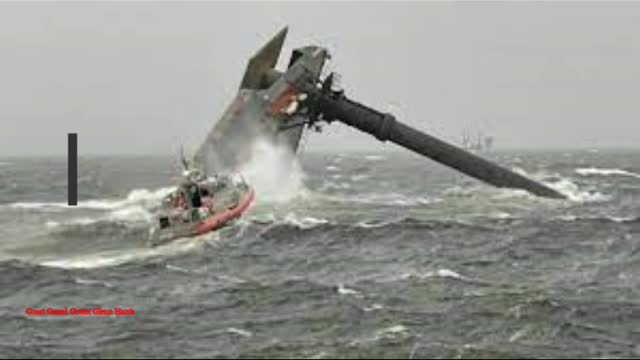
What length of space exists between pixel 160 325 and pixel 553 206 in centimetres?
3870

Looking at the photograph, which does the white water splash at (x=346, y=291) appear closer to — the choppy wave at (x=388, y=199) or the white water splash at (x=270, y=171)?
the choppy wave at (x=388, y=199)

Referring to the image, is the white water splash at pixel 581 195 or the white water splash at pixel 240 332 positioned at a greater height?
the white water splash at pixel 581 195

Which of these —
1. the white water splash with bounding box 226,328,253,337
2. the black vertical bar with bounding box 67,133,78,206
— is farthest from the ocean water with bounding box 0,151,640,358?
the black vertical bar with bounding box 67,133,78,206

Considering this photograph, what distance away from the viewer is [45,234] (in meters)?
48.4

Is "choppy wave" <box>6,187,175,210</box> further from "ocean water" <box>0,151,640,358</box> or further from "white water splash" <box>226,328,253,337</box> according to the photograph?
"white water splash" <box>226,328,253,337</box>

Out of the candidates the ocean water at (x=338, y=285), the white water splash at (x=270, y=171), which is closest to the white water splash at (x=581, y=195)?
the ocean water at (x=338, y=285)

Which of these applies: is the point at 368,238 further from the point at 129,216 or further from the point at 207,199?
the point at 129,216

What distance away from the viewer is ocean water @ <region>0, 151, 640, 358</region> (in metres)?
22.9

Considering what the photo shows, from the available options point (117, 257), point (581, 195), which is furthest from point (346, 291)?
point (581, 195)

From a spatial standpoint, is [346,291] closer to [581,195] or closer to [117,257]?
[117,257]

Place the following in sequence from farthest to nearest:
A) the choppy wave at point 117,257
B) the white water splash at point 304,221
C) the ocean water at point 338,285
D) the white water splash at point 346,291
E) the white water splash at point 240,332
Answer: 1. the white water splash at point 304,221
2. the choppy wave at point 117,257
3. the white water splash at point 346,291
4. the white water splash at point 240,332
5. the ocean water at point 338,285

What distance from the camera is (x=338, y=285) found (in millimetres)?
30922

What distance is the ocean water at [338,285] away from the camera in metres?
22.9

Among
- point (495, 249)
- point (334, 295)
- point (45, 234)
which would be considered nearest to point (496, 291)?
point (334, 295)
